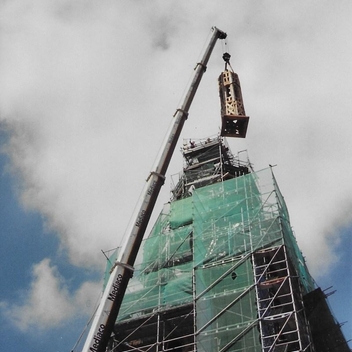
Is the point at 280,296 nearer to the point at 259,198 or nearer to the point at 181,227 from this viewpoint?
the point at 259,198

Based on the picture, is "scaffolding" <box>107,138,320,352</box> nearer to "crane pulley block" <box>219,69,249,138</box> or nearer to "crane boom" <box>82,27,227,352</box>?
"crane pulley block" <box>219,69,249,138</box>

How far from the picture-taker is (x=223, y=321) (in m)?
24.0

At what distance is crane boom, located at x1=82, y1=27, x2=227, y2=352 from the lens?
48.4 ft

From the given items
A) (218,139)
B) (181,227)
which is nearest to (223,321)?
(181,227)

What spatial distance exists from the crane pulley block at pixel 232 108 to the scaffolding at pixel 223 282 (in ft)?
17.4

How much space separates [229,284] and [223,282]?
0.35 m

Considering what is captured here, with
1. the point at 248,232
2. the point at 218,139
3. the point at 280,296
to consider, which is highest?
the point at 218,139

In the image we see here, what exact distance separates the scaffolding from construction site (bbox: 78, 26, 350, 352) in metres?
0.05

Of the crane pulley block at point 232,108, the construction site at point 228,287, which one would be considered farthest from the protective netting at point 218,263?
the crane pulley block at point 232,108

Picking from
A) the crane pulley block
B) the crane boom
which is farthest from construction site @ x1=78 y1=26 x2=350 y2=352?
the crane boom

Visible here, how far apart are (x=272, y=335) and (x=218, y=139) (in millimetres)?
21712

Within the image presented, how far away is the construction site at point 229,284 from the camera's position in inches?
923

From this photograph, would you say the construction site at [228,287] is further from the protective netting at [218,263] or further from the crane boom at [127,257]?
the crane boom at [127,257]

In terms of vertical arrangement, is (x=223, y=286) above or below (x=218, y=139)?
below
